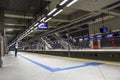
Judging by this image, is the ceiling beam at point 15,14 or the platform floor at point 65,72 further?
the ceiling beam at point 15,14

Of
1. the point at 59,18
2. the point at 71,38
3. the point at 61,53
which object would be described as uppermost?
the point at 59,18

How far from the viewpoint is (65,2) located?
6543mm

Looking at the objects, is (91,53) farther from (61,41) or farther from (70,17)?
(61,41)

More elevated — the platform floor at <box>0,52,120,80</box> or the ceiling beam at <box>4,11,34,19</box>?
the ceiling beam at <box>4,11,34,19</box>

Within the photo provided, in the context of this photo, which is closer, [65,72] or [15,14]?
[65,72]

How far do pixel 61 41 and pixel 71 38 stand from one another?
1911mm

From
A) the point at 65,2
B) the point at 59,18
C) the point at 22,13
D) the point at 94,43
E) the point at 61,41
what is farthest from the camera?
the point at 61,41

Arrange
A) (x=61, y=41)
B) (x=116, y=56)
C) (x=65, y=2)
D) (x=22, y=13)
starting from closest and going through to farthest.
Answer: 1. (x=65, y=2)
2. (x=116, y=56)
3. (x=22, y=13)
4. (x=61, y=41)

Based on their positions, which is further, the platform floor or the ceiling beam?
the ceiling beam

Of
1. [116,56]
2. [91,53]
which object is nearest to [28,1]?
[91,53]

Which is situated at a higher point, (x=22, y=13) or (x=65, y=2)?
(x=22, y=13)

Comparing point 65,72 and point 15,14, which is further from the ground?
point 15,14

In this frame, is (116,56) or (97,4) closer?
(116,56)

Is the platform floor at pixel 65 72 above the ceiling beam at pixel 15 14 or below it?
below
